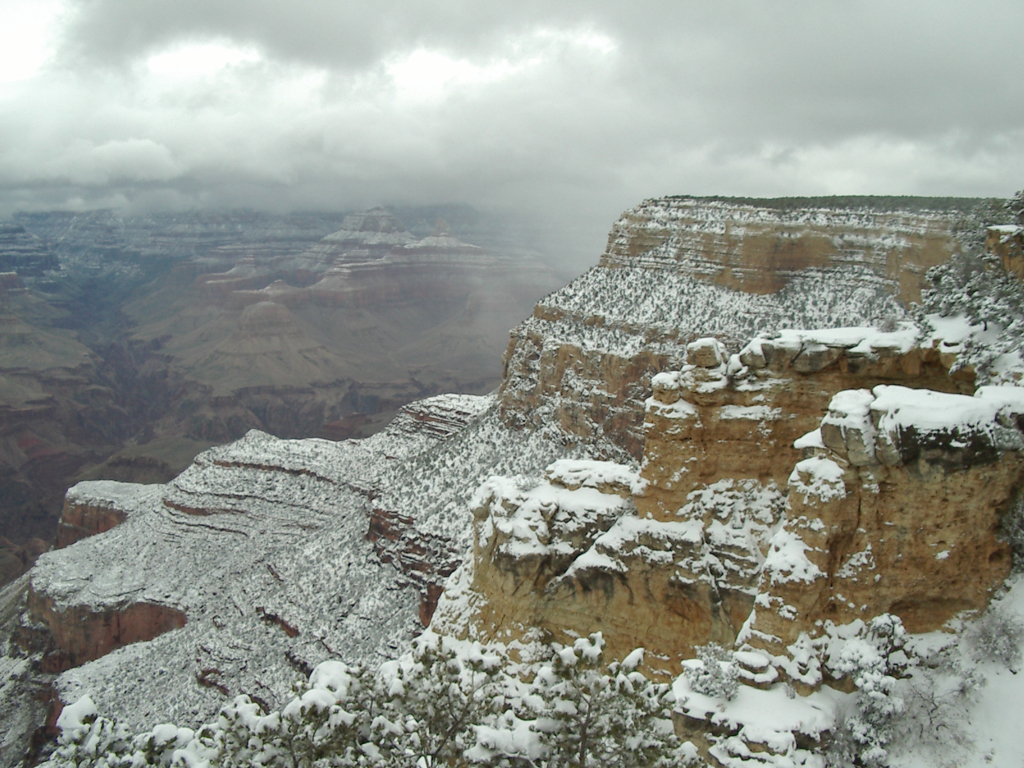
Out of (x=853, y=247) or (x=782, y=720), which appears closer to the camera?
(x=782, y=720)

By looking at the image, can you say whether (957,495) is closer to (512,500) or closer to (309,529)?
(512,500)

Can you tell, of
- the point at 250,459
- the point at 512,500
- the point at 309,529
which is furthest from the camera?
the point at 250,459

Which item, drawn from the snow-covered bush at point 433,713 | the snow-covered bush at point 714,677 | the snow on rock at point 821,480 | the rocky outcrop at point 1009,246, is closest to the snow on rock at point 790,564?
the snow on rock at point 821,480

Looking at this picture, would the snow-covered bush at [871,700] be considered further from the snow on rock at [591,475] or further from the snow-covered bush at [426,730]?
the snow on rock at [591,475]

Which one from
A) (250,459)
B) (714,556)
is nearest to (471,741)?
(714,556)

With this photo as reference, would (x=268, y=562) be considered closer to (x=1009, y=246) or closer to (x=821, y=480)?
(x=821, y=480)

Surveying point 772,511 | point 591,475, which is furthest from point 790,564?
point 591,475
